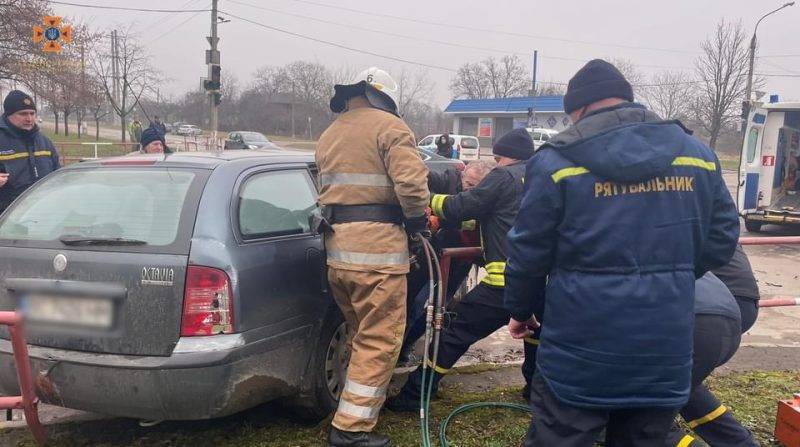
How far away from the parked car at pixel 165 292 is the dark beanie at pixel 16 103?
2.12 m

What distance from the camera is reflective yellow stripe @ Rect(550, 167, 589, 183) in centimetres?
223

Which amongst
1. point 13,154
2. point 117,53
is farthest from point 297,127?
point 13,154

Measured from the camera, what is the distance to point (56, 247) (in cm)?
306

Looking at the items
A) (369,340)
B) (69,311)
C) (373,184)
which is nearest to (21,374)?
(69,311)

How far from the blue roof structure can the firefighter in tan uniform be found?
148 feet

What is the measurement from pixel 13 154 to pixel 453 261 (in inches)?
145

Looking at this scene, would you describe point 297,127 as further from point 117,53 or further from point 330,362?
point 330,362

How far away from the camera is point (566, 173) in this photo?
225 centimetres

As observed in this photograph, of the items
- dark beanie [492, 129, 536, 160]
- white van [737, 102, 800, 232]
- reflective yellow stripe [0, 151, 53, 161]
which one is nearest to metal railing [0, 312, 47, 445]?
dark beanie [492, 129, 536, 160]

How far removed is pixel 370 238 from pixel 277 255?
48 centimetres

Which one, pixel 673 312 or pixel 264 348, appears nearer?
pixel 673 312

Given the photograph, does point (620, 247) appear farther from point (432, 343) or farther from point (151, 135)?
point (151, 135)

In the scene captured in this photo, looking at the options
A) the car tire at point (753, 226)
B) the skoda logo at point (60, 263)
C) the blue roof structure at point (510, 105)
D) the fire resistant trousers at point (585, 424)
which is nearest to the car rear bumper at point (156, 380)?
the skoda logo at point (60, 263)

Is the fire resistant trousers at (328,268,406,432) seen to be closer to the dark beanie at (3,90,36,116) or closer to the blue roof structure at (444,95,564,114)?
the dark beanie at (3,90,36,116)
